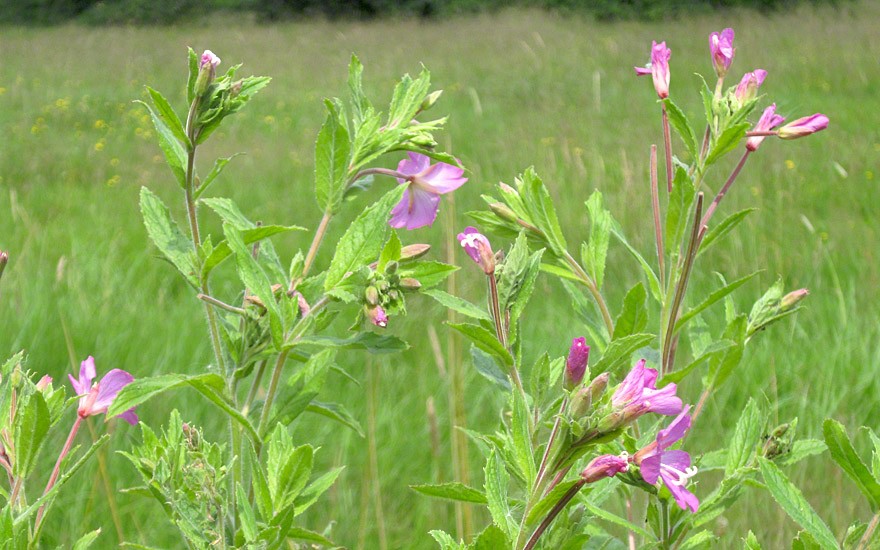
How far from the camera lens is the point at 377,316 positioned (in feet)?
2.08

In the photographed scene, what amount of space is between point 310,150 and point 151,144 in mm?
941

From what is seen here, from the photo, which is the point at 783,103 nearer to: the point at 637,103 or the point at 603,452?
the point at 603,452

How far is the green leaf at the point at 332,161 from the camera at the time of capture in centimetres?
72

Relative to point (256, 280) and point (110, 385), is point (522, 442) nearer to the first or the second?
point (256, 280)

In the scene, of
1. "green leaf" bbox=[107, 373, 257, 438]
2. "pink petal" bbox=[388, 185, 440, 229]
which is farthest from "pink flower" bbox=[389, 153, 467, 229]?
"green leaf" bbox=[107, 373, 257, 438]

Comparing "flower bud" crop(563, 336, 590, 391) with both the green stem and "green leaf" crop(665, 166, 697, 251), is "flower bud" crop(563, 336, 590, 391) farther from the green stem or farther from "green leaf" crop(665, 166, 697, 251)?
"green leaf" crop(665, 166, 697, 251)

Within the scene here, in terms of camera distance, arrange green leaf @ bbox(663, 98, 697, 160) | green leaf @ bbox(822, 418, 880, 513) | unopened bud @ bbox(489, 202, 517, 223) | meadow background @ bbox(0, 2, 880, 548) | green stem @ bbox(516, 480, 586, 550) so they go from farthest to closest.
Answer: meadow background @ bbox(0, 2, 880, 548) → unopened bud @ bbox(489, 202, 517, 223) → green leaf @ bbox(663, 98, 697, 160) → green leaf @ bbox(822, 418, 880, 513) → green stem @ bbox(516, 480, 586, 550)

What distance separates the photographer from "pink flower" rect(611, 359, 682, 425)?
0.51 metres

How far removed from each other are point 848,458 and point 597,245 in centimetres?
32

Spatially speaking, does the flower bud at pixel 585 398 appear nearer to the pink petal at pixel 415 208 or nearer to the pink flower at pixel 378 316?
the pink flower at pixel 378 316

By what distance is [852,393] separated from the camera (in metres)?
1.85

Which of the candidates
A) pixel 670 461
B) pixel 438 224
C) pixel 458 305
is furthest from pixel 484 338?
pixel 438 224

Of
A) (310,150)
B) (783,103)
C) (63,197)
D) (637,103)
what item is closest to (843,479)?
(783,103)

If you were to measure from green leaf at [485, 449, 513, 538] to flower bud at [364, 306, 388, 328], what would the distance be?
0.13 m
